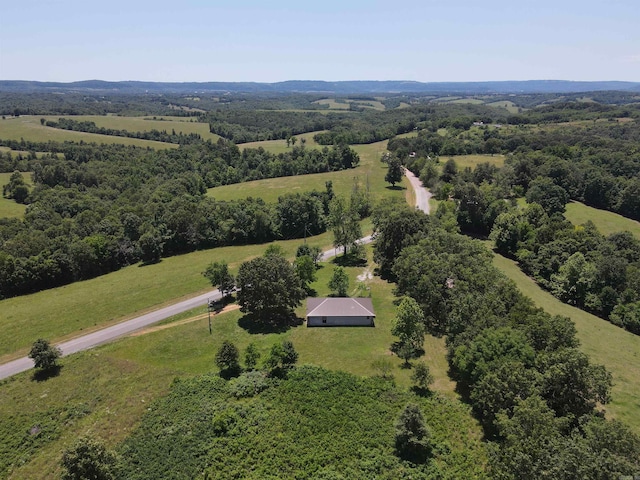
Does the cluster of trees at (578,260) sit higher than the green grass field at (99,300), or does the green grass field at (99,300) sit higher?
the cluster of trees at (578,260)

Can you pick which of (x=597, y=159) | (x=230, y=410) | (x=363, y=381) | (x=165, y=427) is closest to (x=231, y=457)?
(x=230, y=410)

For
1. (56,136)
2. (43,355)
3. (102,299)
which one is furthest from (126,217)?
(56,136)

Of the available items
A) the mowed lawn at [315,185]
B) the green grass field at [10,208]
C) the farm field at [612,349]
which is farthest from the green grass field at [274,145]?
the farm field at [612,349]

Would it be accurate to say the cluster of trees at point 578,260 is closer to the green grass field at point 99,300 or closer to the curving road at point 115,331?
the green grass field at point 99,300

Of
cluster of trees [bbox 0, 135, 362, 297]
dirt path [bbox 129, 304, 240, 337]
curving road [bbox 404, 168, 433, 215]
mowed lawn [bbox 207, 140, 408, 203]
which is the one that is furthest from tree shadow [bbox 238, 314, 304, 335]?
mowed lawn [bbox 207, 140, 408, 203]

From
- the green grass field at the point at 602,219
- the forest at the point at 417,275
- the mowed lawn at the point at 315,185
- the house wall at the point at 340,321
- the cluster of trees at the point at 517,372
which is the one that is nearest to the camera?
the cluster of trees at the point at 517,372
